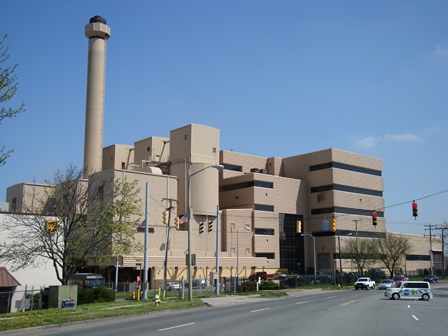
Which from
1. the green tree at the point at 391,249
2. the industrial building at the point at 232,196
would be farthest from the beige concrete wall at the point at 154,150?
the green tree at the point at 391,249

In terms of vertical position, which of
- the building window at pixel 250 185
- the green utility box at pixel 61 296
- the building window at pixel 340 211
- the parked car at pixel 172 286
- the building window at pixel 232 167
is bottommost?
the parked car at pixel 172 286

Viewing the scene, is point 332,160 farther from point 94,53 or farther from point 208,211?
point 94,53

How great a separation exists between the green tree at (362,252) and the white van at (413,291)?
52422mm

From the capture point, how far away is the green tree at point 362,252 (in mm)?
92562

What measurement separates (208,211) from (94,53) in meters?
36.1

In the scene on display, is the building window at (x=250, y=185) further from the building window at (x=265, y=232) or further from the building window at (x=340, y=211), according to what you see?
the building window at (x=340, y=211)

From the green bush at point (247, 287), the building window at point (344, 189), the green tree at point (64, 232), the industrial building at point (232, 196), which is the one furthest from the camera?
the building window at point (344, 189)

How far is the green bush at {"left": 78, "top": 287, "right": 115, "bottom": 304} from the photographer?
3519 cm

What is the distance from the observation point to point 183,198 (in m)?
87.6

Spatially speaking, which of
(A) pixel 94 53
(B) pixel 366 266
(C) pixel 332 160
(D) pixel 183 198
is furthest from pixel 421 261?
(A) pixel 94 53

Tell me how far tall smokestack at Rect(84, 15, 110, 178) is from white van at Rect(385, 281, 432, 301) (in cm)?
5849

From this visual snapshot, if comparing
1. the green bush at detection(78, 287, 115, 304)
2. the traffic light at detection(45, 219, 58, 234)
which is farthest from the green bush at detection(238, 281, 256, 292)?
the traffic light at detection(45, 219, 58, 234)

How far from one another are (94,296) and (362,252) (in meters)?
67.6

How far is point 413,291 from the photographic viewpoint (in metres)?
39.1
